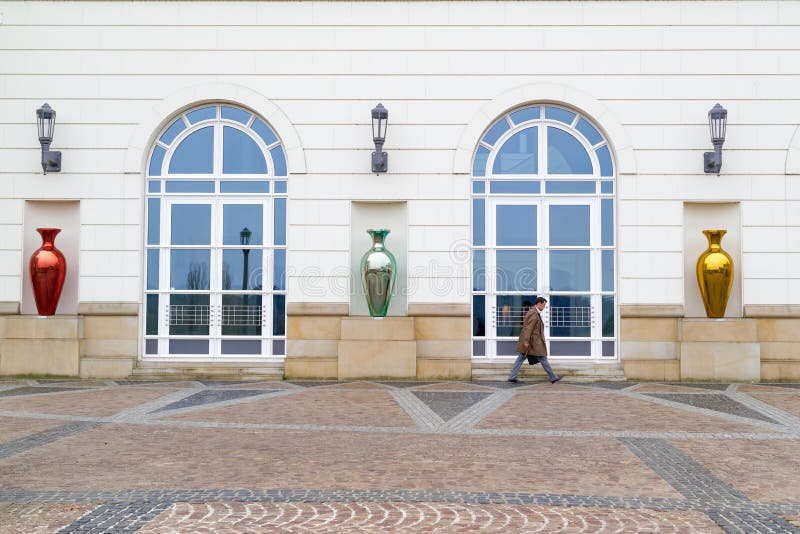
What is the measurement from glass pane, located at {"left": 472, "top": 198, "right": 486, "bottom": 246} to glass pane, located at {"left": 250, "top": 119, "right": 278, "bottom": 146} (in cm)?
375

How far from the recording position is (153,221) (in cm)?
1233

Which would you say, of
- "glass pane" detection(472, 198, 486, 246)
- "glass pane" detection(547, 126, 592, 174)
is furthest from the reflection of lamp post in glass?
"glass pane" detection(547, 126, 592, 174)

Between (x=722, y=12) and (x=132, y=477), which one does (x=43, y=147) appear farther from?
(x=722, y=12)

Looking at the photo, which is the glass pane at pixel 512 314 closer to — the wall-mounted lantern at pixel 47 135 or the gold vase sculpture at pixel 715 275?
the gold vase sculpture at pixel 715 275

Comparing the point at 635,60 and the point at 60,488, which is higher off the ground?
the point at 635,60

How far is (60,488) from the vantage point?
5.12m

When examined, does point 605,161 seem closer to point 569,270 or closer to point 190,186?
point 569,270

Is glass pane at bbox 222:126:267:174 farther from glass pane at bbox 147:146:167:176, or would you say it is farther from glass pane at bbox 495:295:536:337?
glass pane at bbox 495:295:536:337

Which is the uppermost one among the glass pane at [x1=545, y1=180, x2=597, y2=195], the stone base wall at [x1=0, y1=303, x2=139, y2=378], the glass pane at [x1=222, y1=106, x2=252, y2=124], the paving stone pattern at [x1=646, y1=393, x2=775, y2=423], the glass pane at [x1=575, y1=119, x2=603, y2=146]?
the glass pane at [x1=222, y1=106, x2=252, y2=124]

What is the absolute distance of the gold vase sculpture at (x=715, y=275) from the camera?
1139 centimetres

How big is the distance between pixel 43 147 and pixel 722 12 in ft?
39.3

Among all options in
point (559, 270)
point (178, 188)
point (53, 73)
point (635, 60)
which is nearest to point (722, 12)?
point (635, 60)

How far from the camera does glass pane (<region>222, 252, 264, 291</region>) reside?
12250mm

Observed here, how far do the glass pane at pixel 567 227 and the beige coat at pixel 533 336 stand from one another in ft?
5.34
